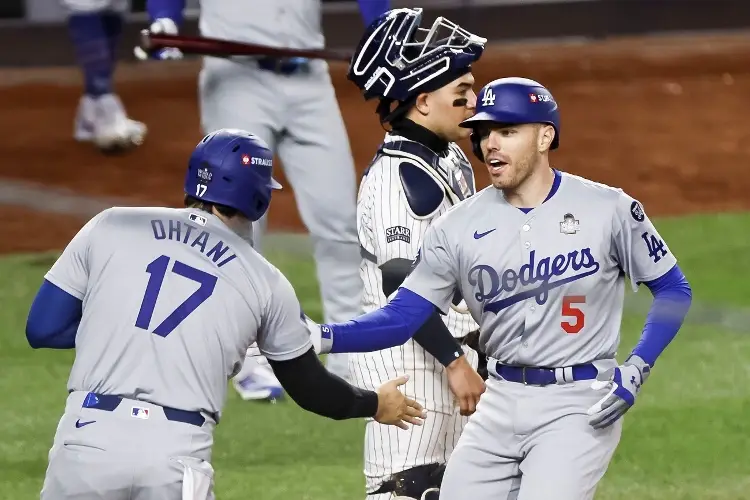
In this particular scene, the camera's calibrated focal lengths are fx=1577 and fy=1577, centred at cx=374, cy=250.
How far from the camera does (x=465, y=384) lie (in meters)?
4.79

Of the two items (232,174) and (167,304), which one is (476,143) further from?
(167,304)

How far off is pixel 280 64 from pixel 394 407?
292 centimetres

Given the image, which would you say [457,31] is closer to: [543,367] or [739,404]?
[543,367]

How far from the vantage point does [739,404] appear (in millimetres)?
7355

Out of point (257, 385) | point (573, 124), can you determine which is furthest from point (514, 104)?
point (573, 124)

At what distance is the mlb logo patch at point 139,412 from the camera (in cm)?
407

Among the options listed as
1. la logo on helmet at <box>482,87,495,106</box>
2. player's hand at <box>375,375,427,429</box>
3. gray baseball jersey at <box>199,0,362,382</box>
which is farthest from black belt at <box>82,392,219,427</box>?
gray baseball jersey at <box>199,0,362,382</box>

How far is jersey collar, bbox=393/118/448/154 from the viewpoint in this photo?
16.5ft

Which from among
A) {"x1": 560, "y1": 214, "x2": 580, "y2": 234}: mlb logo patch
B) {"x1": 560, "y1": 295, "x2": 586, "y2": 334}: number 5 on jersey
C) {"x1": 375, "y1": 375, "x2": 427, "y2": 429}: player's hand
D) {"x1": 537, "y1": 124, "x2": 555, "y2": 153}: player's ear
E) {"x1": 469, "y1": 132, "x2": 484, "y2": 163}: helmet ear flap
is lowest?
{"x1": 375, "y1": 375, "x2": 427, "y2": 429}: player's hand

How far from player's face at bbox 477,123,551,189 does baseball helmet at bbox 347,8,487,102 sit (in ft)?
1.67

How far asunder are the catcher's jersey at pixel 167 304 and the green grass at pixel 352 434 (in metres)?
2.17

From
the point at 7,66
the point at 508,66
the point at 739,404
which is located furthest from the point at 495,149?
the point at 7,66

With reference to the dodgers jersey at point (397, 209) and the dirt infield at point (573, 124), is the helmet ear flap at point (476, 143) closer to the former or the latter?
the dodgers jersey at point (397, 209)

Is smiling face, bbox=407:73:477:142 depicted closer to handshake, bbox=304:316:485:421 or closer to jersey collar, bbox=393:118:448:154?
jersey collar, bbox=393:118:448:154
